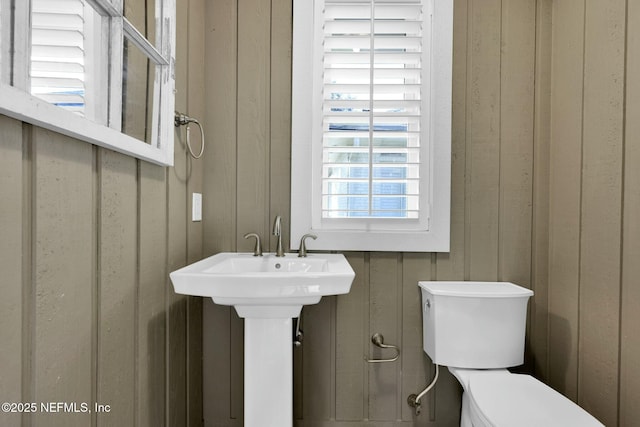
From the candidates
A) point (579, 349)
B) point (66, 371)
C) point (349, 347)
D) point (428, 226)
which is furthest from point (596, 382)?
point (66, 371)

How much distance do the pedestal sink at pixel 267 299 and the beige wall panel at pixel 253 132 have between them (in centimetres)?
20

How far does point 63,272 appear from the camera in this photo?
0.78 meters

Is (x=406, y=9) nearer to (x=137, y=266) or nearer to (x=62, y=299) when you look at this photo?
(x=137, y=266)

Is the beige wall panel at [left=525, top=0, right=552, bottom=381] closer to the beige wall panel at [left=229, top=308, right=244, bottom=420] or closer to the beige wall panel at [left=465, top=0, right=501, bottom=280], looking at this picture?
the beige wall panel at [left=465, top=0, right=501, bottom=280]

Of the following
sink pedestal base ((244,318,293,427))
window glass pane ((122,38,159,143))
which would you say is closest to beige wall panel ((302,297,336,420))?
sink pedestal base ((244,318,293,427))

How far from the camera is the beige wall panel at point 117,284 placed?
92cm

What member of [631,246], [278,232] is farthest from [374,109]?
[631,246]

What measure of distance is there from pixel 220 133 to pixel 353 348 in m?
1.17

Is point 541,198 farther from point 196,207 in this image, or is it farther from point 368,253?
point 196,207

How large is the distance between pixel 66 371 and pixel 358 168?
125cm

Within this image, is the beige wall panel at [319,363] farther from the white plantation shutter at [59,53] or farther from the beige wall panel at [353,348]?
the white plantation shutter at [59,53]

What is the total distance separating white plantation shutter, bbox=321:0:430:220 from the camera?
1595mm

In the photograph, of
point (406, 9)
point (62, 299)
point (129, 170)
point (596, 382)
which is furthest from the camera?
point (406, 9)

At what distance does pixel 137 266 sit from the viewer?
1092 millimetres
